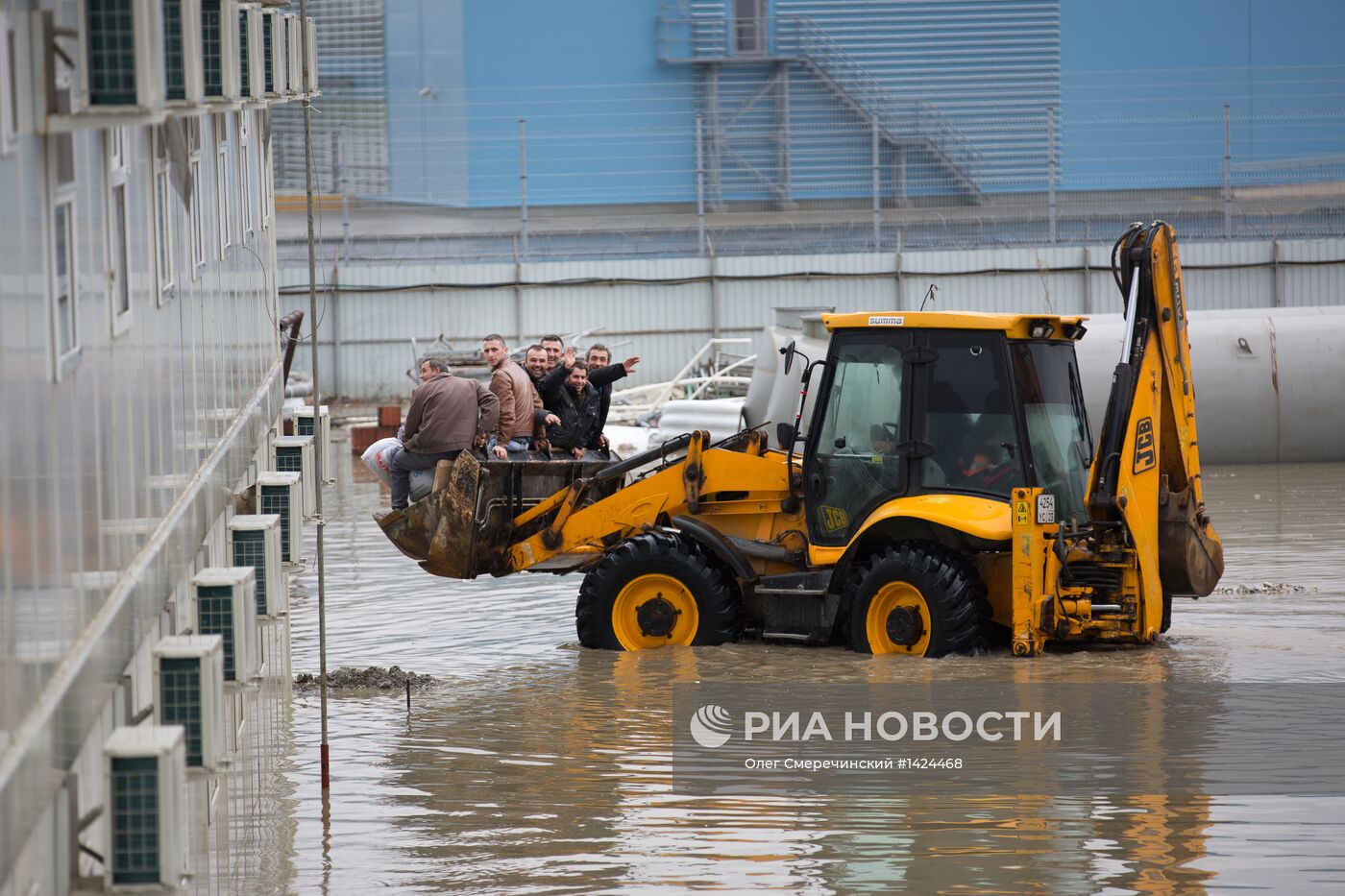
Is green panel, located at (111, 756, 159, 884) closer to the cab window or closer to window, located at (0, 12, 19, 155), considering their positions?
window, located at (0, 12, 19, 155)

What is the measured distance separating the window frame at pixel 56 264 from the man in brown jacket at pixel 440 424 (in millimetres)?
8059

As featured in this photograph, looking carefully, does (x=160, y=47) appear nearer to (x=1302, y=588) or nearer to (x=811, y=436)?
(x=811, y=436)

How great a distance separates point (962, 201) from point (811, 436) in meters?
18.6

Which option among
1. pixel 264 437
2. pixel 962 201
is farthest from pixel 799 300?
pixel 264 437

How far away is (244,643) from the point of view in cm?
648

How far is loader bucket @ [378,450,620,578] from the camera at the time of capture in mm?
12039

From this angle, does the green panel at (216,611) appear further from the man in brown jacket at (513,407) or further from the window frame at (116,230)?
the man in brown jacket at (513,407)

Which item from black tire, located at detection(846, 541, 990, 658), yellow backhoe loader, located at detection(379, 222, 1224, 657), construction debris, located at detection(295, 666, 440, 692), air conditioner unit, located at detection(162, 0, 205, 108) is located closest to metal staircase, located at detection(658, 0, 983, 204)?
yellow backhoe loader, located at detection(379, 222, 1224, 657)

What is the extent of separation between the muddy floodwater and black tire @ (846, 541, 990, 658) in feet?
0.47

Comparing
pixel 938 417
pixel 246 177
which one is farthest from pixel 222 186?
pixel 938 417

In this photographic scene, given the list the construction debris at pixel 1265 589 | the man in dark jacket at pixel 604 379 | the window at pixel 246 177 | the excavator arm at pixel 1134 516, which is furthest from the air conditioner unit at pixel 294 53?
the construction debris at pixel 1265 589

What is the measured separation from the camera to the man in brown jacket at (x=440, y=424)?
13.0m

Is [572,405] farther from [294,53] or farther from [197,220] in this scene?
[197,220]

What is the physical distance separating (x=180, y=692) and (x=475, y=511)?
6.63 m
